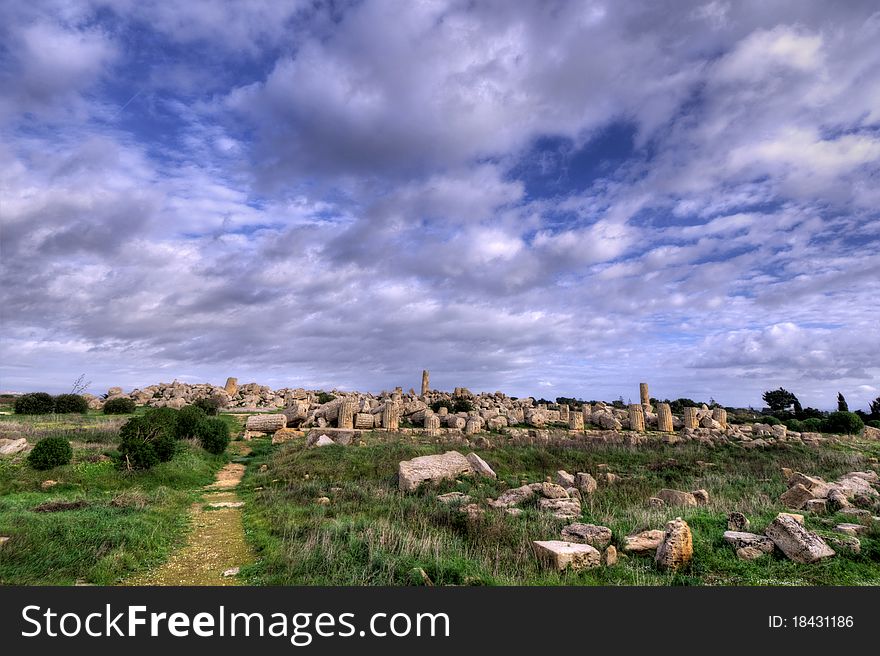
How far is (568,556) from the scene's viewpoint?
28.8ft

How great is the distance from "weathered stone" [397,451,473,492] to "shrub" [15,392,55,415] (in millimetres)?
32718

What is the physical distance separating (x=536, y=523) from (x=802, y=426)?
45477mm

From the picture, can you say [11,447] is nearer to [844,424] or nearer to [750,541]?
[750,541]

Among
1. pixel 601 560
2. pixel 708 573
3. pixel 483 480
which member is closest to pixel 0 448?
pixel 483 480

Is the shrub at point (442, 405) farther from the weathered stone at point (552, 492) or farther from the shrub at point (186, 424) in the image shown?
the weathered stone at point (552, 492)

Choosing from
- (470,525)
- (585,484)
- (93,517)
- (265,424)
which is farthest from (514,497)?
(265,424)

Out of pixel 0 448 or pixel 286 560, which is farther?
pixel 0 448

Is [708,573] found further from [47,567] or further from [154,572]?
[47,567]

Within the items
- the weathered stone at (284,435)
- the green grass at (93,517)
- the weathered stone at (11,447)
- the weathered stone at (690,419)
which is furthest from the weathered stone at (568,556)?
the weathered stone at (690,419)

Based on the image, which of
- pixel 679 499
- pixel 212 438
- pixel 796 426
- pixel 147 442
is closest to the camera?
pixel 679 499

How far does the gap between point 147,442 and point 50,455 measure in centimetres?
290

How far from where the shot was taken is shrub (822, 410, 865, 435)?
41188 mm

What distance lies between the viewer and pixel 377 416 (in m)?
38.8

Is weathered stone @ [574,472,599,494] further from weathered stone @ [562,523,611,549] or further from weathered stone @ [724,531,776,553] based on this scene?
weathered stone @ [724,531,776,553]
